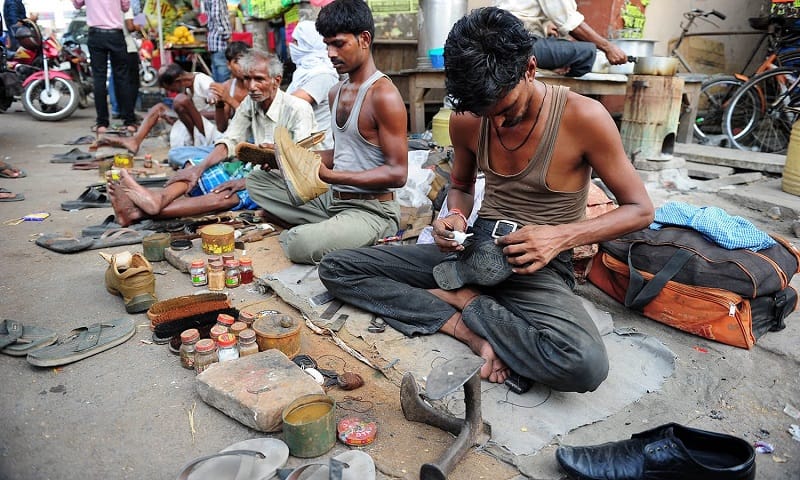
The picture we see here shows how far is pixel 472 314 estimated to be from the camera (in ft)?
8.04

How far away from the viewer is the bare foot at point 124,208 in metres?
4.09

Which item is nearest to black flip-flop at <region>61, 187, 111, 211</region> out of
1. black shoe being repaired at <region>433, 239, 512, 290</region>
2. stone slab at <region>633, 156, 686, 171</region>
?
black shoe being repaired at <region>433, 239, 512, 290</region>

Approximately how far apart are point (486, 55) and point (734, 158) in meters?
4.81

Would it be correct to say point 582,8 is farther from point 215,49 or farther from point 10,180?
point 10,180

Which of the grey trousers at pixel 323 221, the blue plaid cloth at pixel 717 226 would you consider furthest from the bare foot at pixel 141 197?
the blue plaid cloth at pixel 717 226

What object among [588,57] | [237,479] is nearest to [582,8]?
[588,57]

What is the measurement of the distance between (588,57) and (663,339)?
3413mm

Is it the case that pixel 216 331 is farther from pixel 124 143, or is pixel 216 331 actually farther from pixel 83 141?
Result: pixel 83 141

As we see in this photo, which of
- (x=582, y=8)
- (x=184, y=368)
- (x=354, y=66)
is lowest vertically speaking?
(x=184, y=368)

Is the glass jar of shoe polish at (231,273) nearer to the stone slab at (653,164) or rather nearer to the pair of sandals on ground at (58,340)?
the pair of sandals on ground at (58,340)

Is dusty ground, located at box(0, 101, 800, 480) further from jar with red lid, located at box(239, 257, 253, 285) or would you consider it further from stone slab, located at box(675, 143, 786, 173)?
stone slab, located at box(675, 143, 786, 173)

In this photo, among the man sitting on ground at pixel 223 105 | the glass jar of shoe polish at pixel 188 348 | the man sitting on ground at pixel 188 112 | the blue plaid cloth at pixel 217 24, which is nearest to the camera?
the glass jar of shoe polish at pixel 188 348

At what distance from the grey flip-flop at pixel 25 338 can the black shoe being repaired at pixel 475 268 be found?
5.87 ft

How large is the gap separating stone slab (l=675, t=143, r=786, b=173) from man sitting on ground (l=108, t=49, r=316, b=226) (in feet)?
13.4
